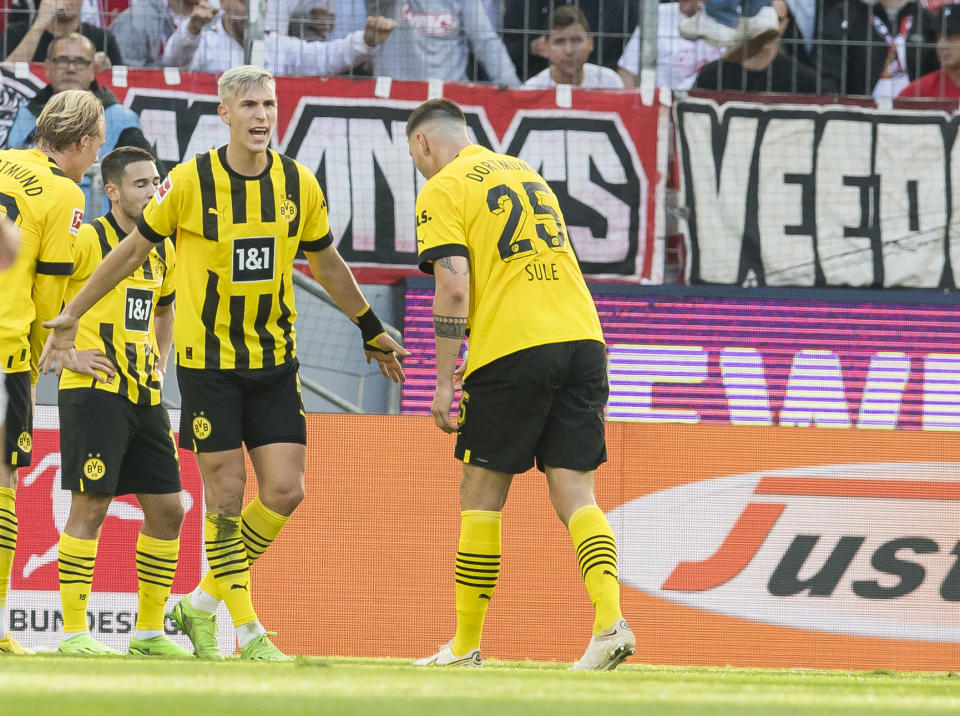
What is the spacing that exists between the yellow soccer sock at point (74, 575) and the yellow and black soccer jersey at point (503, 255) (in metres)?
1.88

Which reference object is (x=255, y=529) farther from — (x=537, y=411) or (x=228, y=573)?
(x=537, y=411)

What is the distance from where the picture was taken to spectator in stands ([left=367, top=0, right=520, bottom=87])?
10.8 metres

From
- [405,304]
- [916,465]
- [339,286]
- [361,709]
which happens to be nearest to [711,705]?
[361,709]

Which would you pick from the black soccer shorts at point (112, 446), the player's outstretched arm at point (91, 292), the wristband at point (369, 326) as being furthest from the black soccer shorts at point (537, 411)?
the black soccer shorts at point (112, 446)

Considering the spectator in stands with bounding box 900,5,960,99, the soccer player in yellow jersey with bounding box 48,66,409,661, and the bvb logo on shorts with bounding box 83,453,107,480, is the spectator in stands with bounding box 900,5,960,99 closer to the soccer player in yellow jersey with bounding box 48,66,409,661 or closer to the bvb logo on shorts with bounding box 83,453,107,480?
the soccer player in yellow jersey with bounding box 48,66,409,661

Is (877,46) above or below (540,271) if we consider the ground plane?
above

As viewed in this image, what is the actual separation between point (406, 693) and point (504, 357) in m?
2.13

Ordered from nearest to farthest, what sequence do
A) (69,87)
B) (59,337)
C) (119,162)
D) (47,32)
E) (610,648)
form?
(610,648) → (59,337) → (119,162) → (69,87) → (47,32)

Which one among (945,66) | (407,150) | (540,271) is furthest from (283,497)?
(945,66)

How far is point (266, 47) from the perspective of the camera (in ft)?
34.5

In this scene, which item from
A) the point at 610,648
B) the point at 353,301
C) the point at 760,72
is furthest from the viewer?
A: the point at 760,72

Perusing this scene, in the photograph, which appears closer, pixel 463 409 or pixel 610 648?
pixel 610 648

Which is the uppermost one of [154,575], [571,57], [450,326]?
[571,57]

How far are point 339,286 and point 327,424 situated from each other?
5.81ft
